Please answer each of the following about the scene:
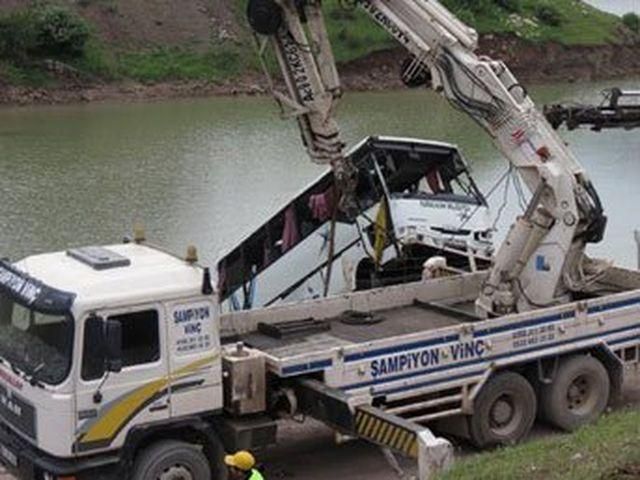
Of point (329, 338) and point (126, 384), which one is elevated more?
point (126, 384)

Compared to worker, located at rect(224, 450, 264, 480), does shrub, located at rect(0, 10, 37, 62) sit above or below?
above

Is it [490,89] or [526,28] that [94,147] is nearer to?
[490,89]

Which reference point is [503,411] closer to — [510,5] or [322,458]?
[322,458]

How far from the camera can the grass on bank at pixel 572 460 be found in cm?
848

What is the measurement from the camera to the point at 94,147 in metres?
38.0

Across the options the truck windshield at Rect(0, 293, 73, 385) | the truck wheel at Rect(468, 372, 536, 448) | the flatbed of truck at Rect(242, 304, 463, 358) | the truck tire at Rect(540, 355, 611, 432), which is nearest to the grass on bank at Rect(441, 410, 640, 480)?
the truck wheel at Rect(468, 372, 536, 448)

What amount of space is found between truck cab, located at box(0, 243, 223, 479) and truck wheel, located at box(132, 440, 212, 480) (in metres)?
0.20

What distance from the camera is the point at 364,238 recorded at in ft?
58.1

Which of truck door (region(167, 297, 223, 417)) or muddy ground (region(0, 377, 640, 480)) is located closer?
truck door (region(167, 297, 223, 417))

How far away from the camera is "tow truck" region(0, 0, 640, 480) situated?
9961mm

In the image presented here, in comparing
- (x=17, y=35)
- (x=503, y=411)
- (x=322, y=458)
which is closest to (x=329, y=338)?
(x=322, y=458)

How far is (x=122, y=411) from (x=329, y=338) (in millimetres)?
2943

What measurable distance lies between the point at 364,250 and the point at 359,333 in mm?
4865

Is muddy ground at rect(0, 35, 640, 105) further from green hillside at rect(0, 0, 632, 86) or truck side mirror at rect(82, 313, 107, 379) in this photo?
truck side mirror at rect(82, 313, 107, 379)
